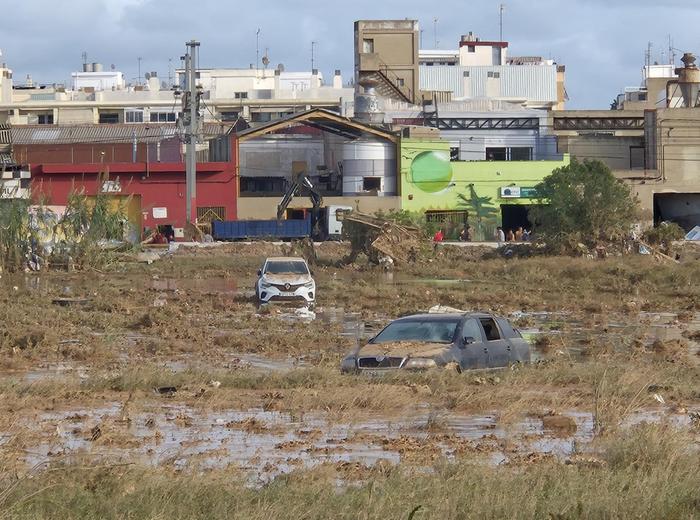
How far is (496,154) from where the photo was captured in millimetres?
88000

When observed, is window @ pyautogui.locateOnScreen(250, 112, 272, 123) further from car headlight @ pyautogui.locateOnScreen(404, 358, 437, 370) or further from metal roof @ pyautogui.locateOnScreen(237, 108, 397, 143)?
car headlight @ pyautogui.locateOnScreen(404, 358, 437, 370)

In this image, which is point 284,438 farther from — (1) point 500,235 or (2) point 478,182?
(2) point 478,182

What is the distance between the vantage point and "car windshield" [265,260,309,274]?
39719mm

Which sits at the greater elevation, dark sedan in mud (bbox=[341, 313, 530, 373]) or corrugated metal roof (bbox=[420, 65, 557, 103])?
corrugated metal roof (bbox=[420, 65, 557, 103])

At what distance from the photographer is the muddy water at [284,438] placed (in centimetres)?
1270

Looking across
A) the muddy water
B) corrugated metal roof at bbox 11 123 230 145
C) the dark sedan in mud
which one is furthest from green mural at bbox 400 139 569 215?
the muddy water

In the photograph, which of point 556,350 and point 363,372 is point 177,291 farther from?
point 363,372

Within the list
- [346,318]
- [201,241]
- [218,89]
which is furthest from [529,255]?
[218,89]

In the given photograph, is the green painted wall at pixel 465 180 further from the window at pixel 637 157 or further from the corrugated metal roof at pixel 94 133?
the corrugated metal roof at pixel 94 133

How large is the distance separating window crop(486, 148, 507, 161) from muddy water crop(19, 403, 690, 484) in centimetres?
7253

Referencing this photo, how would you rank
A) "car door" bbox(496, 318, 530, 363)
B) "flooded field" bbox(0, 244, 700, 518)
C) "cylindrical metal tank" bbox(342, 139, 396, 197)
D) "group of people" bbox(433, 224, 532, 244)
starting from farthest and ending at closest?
1. "cylindrical metal tank" bbox(342, 139, 396, 197)
2. "group of people" bbox(433, 224, 532, 244)
3. "car door" bbox(496, 318, 530, 363)
4. "flooded field" bbox(0, 244, 700, 518)

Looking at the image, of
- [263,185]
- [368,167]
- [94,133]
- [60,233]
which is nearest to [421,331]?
[60,233]

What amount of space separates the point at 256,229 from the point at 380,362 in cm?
5397

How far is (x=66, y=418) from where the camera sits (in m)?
15.7
